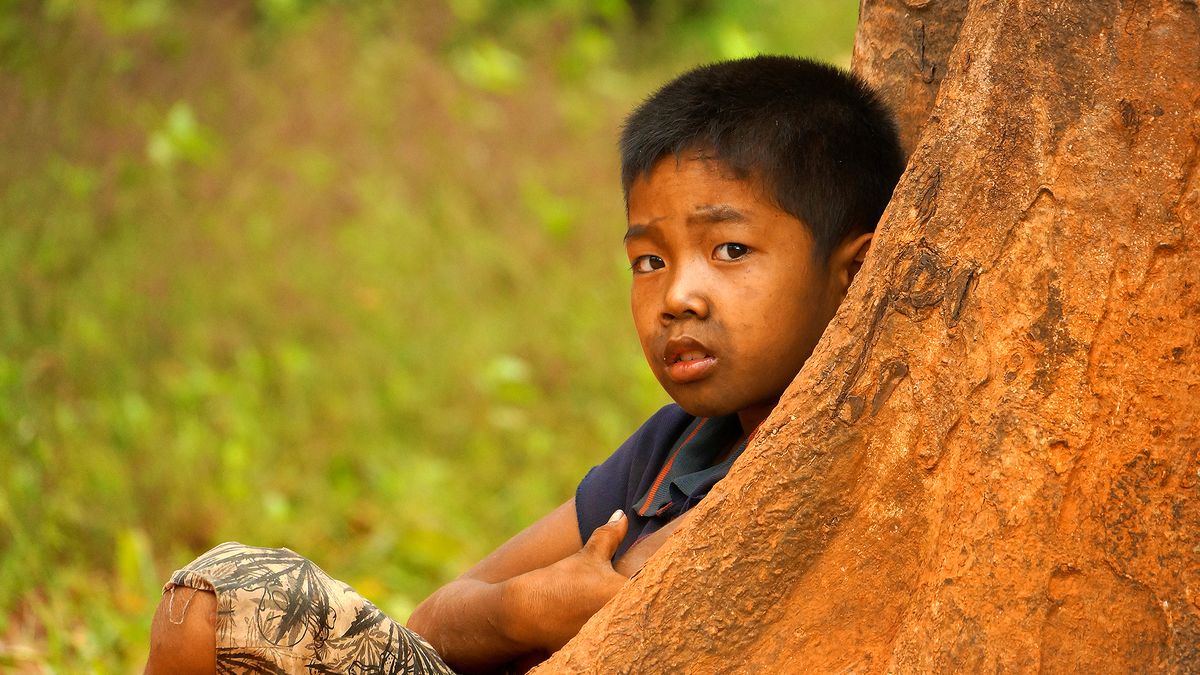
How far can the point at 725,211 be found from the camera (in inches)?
79.3

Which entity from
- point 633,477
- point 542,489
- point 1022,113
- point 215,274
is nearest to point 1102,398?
point 1022,113

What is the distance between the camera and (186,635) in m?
1.76

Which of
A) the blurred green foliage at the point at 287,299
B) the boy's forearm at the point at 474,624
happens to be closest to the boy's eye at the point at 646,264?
the boy's forearm at the point at 474,624

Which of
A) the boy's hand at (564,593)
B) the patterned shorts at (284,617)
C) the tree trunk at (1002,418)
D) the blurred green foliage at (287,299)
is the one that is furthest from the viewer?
the blurred green foliage at (287,299)

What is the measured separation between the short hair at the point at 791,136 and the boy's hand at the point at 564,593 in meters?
0.59

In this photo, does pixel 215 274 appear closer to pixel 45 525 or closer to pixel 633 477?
pixel 45 525

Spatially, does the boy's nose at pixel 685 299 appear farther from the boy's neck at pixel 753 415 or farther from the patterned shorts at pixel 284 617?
the patterned shorts at pixel 284 617

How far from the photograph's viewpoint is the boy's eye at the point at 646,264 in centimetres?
212

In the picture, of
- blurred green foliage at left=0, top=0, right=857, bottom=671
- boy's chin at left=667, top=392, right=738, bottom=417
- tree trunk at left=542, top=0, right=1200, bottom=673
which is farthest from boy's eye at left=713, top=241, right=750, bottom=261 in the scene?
blurred green foliage at left=0, top=0, right=857, bottom=671

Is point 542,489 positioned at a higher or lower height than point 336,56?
lower

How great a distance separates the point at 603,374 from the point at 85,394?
207 centimetres

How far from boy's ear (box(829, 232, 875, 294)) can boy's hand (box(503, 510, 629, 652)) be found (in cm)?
53

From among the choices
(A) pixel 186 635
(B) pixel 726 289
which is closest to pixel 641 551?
(B) pixel 726 289

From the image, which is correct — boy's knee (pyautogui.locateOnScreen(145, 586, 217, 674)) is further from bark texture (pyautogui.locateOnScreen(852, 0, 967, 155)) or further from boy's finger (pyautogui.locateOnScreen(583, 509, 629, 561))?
bark texture (pyautogui.locateOnScreen(852, 0, 967, 155))
